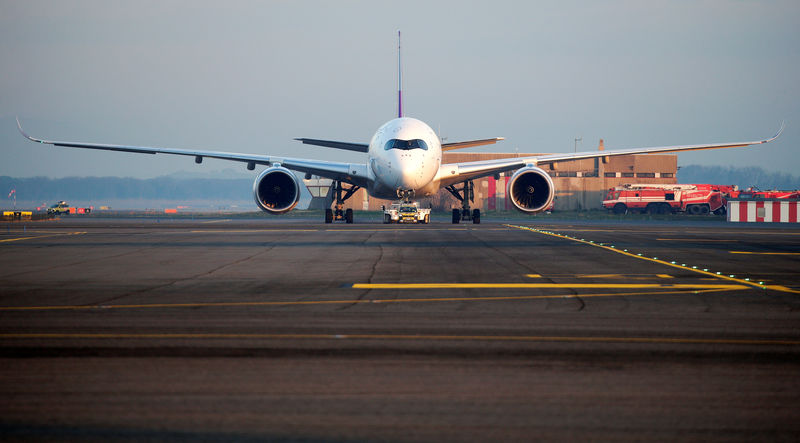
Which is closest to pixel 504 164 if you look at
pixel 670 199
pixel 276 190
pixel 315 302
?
pixel 276 190

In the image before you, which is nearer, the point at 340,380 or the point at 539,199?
the point at 340,380

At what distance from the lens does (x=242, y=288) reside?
1216 cm

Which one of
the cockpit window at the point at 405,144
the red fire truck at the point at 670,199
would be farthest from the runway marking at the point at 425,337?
the red fire truck at the point at 670,199

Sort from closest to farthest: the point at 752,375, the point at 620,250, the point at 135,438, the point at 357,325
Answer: the point at 135,438, the point at 752,375, the point at 357,325, the point at 620,250

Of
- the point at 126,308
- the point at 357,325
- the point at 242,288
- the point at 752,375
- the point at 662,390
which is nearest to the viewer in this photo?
the point at 662,390

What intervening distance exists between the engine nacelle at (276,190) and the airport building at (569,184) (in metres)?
47.3

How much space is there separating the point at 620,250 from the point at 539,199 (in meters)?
14.3

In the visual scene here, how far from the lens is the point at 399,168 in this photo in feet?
106

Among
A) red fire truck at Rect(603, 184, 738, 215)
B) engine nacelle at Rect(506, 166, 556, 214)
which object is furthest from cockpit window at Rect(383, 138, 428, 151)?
red fire truck at Rect(603, 184, 738, 215)

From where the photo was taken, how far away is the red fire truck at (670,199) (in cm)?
6812

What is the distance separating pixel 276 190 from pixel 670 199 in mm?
45278

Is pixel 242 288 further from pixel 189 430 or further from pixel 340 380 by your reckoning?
pixel 189 430

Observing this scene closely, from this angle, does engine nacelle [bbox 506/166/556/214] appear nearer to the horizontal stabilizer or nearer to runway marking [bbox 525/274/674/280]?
the horizontal stabilizer

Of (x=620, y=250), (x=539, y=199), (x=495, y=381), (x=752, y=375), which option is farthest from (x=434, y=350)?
(x=539, y=199)
